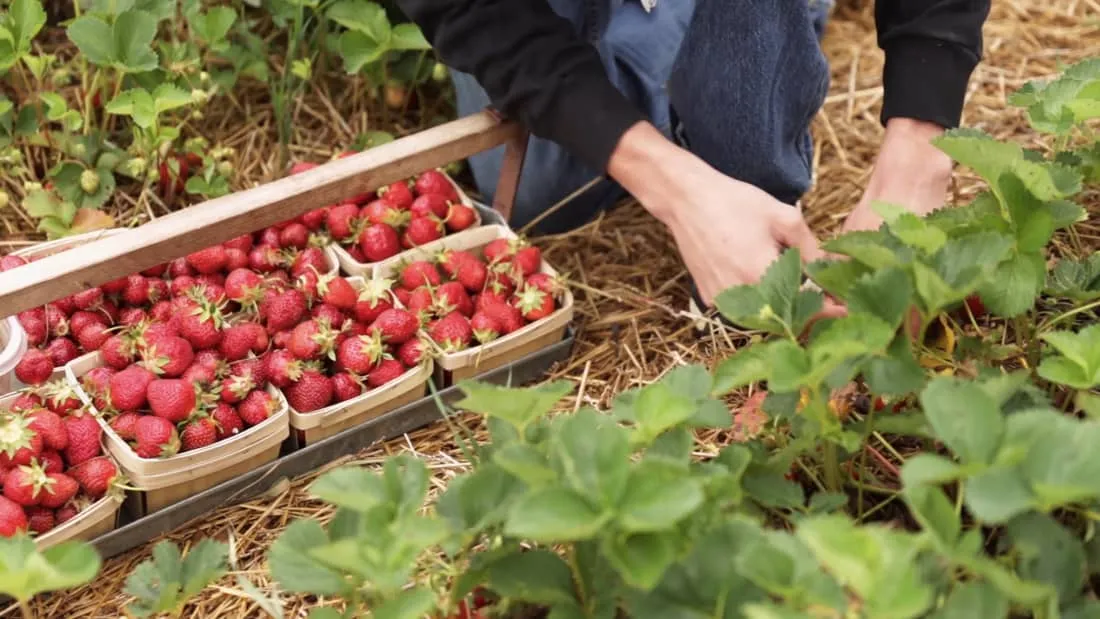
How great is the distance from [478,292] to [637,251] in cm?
38

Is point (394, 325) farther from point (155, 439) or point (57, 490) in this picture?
point (57, 490)

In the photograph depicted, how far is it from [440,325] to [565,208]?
20.0 inches

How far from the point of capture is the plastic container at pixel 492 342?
5.42 feet

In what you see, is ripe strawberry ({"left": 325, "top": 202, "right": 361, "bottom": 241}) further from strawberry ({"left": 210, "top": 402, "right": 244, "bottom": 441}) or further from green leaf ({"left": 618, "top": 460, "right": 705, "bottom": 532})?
green leaf ({"left": 618, "top": 460, "right": 705, "bottom": 532})

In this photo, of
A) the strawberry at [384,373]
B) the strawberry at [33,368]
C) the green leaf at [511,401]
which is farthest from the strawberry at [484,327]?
the green leaf at [511,401]

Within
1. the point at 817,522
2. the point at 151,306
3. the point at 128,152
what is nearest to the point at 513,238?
the point at 151,306

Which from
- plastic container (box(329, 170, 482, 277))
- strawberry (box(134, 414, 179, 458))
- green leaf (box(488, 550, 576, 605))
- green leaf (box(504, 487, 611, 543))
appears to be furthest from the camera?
plastic container (box(329, 170, 482, 277))

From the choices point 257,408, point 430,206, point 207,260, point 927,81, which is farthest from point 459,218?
point 927,81

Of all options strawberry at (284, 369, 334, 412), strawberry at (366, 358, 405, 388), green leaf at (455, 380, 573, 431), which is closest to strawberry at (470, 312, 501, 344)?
strawberry at (366, 358, 405, 388)

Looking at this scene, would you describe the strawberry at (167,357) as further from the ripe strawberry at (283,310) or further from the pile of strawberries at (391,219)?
the pile of strawberries at (391,219)

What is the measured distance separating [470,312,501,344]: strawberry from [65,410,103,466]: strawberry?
1.69ft

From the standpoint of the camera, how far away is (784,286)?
106 cm

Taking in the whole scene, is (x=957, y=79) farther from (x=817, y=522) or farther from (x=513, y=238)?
(x=817, y=522)

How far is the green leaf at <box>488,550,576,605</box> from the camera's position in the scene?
92cm
